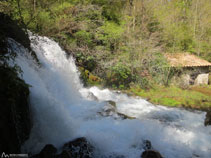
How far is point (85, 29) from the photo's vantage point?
34.2 ft

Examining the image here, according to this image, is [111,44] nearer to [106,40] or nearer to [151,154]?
[106,40]

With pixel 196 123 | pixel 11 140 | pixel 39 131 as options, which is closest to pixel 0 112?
pixel 11 140

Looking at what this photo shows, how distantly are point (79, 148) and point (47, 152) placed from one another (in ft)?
2.30

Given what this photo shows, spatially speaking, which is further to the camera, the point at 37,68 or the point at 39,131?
the point at 37,68

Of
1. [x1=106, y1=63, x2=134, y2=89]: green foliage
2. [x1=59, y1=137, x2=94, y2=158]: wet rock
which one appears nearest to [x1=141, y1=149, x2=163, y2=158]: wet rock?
[x1=59, y1=137, x2=94, y2=158]: wet rock

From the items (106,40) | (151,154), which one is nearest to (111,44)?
(106,40)

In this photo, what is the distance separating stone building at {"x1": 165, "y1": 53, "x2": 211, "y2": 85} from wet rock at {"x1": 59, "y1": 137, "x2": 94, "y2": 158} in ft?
30.6

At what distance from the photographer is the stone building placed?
11445mm

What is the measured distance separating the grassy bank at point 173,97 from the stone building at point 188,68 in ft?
5.44

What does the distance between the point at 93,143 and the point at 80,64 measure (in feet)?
24.0

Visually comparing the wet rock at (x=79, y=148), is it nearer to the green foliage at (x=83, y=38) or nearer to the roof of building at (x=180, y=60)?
the green foliage at (x=83, y=38)

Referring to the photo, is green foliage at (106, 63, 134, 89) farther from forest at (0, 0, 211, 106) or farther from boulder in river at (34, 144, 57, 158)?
boulder in river at (34, 144, 57, 158)

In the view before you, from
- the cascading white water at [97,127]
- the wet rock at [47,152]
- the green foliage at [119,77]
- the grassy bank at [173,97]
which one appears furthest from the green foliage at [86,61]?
the wet rock at [47,152]

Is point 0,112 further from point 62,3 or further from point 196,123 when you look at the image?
point 62,3
